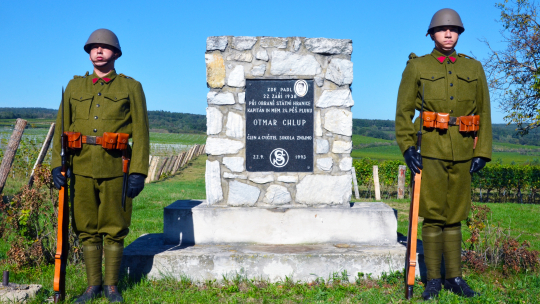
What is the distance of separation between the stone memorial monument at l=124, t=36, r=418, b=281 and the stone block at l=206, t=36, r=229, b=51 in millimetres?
10

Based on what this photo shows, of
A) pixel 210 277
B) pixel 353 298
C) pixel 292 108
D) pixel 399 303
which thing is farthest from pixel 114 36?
pixel 399 303

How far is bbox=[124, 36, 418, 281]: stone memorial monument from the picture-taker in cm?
458

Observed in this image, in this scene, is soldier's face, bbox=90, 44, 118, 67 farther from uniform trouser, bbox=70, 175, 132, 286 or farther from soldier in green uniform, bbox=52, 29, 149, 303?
uniform trouser, bbox=70, 175, 132, 286

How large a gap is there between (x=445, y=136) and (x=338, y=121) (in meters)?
1.27

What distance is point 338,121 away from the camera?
4637mm

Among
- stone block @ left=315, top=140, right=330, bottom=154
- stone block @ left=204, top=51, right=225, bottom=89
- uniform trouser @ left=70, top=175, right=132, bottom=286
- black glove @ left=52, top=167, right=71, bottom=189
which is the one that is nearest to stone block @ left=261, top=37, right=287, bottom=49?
stone block @ left=204, top=51, right=225, bottom=89

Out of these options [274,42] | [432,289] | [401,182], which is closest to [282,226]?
[432,289]

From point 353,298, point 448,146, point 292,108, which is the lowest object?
point 353,298

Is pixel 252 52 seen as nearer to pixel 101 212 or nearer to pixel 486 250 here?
pixel 101 212

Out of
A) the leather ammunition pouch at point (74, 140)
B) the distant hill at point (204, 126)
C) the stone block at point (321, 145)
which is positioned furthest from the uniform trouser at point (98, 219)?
the distant hill at point (204, 126)

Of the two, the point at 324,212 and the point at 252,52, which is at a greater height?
the point at 252,52

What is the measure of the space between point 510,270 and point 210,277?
296cm

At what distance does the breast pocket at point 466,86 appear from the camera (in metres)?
3.64

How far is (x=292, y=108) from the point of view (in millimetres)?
4633
